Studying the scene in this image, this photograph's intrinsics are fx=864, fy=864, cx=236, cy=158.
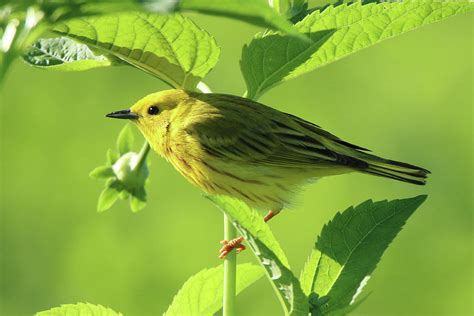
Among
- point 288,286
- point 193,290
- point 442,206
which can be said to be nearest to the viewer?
point 288,286

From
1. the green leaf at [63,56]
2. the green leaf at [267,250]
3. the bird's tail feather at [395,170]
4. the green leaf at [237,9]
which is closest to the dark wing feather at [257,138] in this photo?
the bird's tail feather at [395,170]

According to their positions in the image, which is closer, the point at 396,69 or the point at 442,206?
the point at 442,206

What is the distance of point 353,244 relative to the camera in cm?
144

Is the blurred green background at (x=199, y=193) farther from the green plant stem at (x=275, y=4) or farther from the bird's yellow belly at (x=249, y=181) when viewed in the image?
the green plant stem at (x=275, y=4)

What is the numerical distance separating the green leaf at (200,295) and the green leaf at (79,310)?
115mm

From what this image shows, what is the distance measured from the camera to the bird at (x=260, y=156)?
2551mm

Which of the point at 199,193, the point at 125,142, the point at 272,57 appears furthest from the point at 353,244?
the point at 199,193

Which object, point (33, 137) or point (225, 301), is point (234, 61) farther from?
point (225, 301)

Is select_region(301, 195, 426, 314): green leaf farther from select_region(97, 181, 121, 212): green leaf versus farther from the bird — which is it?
the bird

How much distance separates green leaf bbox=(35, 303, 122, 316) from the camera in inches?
58.3

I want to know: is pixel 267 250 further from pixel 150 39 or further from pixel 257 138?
pixel 257 138

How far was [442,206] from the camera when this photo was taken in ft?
16.1

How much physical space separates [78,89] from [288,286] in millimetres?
4375

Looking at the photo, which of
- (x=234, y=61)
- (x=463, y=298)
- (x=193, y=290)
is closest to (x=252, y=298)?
(x=463, y=298)
